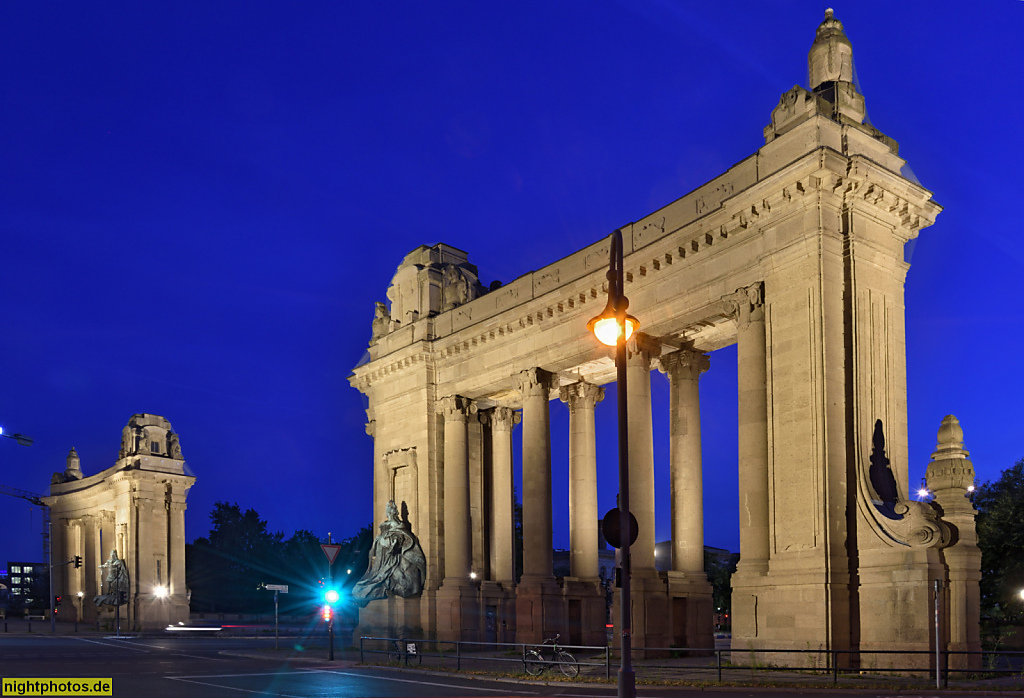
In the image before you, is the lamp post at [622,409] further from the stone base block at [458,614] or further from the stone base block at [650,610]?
the stone base block at [458,614]

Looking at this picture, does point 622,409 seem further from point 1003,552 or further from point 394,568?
point 1003,552

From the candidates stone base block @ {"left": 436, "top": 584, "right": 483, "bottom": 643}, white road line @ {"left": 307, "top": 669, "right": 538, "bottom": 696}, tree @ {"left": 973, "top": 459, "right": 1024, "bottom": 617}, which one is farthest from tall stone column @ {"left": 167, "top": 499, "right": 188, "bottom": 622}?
tree @ {"left": 973, "top": 459, "right": 1024, "bottom": 617}

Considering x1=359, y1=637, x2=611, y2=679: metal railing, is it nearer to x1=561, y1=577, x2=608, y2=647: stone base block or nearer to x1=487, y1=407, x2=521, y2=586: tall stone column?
x1=561, y1=577, x2=608, y2=647: stone base block

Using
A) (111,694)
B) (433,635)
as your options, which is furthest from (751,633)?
(433,635)

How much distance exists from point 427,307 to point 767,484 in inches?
822

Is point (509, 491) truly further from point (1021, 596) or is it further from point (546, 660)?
point (1021, 596)

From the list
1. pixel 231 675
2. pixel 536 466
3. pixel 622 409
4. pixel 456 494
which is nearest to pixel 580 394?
pixel 536 466

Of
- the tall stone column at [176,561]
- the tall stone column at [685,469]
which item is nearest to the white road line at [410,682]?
the tall stone column at [685,469]

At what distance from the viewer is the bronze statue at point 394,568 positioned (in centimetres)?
4006

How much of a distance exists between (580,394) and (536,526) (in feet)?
17.9

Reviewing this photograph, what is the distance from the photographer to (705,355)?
35.6m

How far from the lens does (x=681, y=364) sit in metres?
34.6

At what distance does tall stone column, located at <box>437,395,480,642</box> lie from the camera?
127ft

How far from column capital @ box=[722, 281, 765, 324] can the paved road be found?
11105 millimetres
